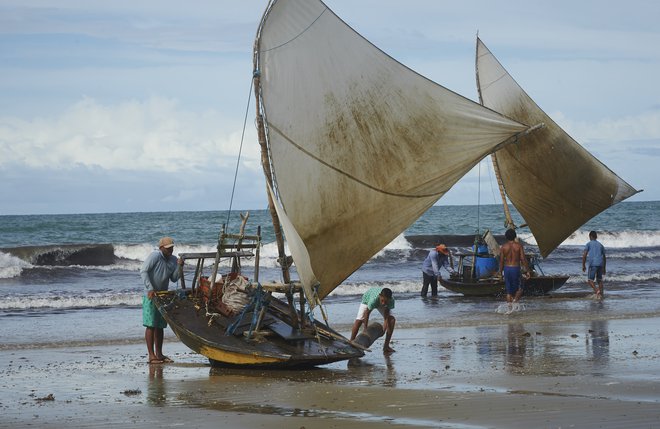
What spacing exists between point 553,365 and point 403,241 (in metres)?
38.8

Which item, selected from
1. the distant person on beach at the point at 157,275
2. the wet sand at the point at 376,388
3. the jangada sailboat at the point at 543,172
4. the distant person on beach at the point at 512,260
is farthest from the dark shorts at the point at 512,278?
the distant person on beach at the point at 157,275

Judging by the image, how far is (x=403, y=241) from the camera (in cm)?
5000

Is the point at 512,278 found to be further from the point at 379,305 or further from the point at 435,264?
the point at 379,305

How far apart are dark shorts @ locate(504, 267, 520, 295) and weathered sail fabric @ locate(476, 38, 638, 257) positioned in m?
2.86

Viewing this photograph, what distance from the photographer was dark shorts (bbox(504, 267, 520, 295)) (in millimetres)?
17859

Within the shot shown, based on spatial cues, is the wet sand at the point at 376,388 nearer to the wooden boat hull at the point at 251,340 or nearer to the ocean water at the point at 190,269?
the wooden boat hull at the point at 251,340

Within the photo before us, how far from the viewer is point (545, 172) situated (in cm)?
1978

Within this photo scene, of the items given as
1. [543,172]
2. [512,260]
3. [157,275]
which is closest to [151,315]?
[157,275]

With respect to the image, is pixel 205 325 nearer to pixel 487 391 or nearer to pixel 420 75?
pixel 487 391

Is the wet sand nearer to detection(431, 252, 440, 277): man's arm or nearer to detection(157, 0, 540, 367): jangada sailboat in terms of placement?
detection(157, 0, 540, 367): jangada sailboat

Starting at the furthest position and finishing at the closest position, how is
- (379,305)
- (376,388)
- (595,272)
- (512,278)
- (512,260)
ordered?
(595,272) → (512,278) → (512,260) → (379,305) → (376,388)

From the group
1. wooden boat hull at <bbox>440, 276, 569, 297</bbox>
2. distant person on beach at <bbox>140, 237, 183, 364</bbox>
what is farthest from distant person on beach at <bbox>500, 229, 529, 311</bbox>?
distant person on beach at <bbox>140, 237, 183, 364</bbox>

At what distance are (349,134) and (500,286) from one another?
36.0ft

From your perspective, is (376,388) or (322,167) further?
(322,167)
